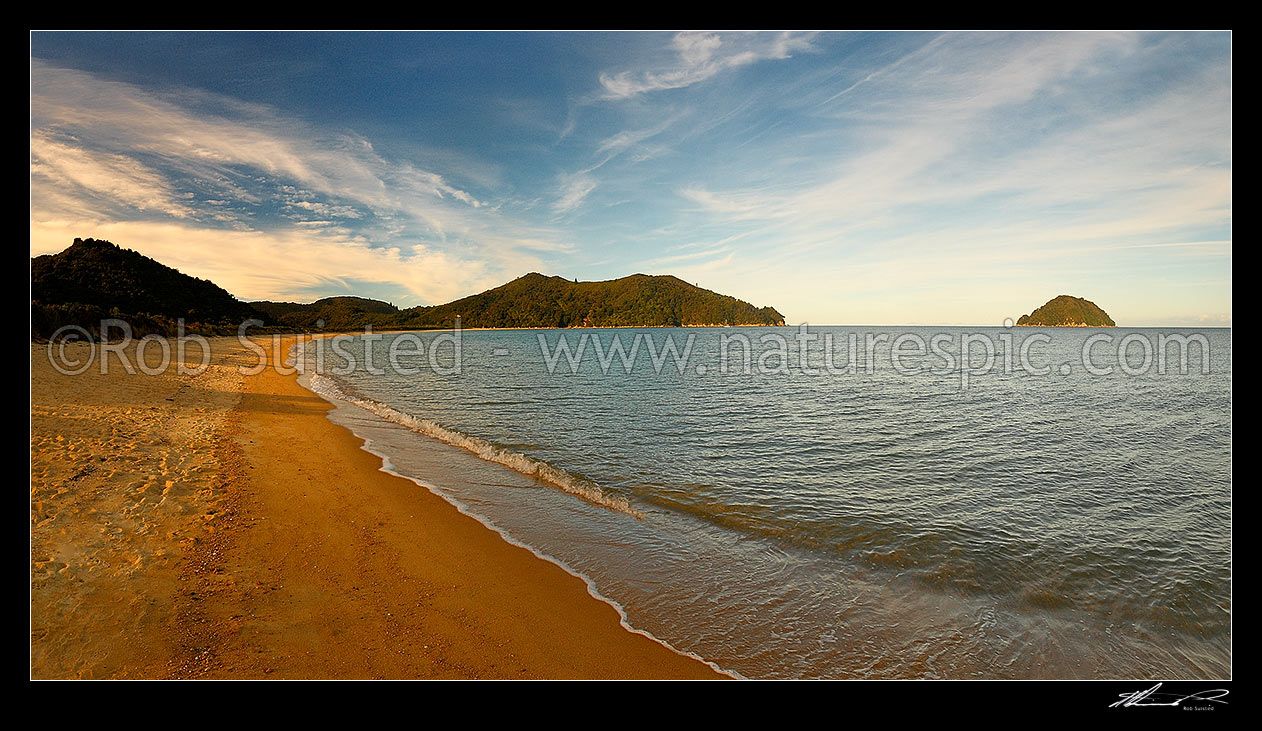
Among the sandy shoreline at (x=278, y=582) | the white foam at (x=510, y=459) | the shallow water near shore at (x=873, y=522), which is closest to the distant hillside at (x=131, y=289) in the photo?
the white foam at (x=510, y=459)

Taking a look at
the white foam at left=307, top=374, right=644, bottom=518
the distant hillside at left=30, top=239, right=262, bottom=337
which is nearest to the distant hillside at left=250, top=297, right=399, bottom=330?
the distant hillside at left=30, top=239, right=262, bottom=337

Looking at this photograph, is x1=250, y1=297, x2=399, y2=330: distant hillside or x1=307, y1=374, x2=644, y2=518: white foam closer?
x1=307, y1=374, x2=644, y2=518: white foam

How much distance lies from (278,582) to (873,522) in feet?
27.1

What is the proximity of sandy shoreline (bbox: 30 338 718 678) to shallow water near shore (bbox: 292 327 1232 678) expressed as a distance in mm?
813

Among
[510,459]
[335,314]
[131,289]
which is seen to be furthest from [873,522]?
[335,314]

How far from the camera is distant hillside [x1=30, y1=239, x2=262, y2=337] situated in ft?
177

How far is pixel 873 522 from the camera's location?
26.5ft

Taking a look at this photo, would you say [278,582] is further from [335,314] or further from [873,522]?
[335,314]

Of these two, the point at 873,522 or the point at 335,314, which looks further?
the point at 335,314
